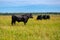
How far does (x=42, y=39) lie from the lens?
11844 millimetres

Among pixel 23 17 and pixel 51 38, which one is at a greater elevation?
pixel 51 38

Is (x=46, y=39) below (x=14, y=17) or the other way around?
the other way around

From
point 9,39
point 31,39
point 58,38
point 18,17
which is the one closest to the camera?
point 9,39

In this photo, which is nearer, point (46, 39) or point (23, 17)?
point (46, 39)

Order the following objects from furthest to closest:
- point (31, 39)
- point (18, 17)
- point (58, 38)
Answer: point (18, 17), point (58, 38), point (31, 39)

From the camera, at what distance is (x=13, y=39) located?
10836 millimetres

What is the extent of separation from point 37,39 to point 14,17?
13120mm

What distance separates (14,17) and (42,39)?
13007 mm

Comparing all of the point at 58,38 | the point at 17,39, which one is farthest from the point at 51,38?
the point at 17,39

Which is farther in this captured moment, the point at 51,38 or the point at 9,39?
the point at 51,38

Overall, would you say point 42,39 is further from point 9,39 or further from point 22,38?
point 9,39

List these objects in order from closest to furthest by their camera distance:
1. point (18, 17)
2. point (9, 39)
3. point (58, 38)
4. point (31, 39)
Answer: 1. point (9, 39)
2. point (31, 39)
3. point (58, 38)
4. point (18, 17)

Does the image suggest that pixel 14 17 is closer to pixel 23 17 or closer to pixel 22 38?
pixel 23 17

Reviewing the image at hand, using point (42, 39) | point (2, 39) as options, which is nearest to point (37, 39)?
point (42, 39)
